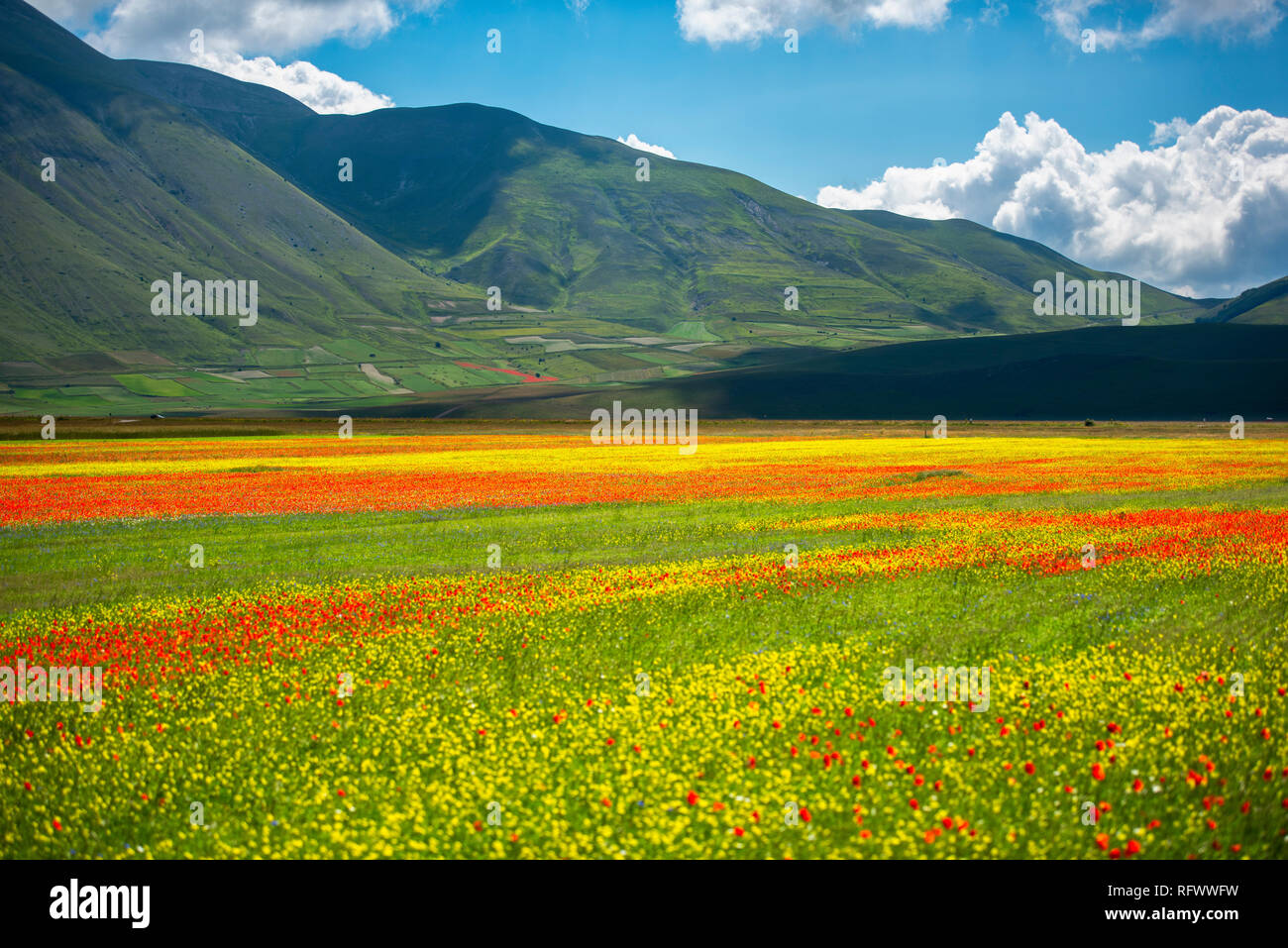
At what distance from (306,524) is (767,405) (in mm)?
170521

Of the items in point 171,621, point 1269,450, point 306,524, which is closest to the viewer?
point 171,621

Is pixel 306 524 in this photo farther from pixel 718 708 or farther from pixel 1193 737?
pixel 1193 737

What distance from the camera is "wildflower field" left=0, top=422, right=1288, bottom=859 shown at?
9.45 metres

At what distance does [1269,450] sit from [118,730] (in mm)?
77377

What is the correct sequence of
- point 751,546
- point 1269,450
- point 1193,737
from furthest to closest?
1. point 1269,450
2. point 751,546
3. point 1193,737

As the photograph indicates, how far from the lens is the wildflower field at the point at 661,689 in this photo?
9453 mm

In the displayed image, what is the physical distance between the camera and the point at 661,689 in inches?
536

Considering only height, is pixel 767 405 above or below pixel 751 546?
above

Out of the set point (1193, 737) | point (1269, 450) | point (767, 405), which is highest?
point (767, 405)
